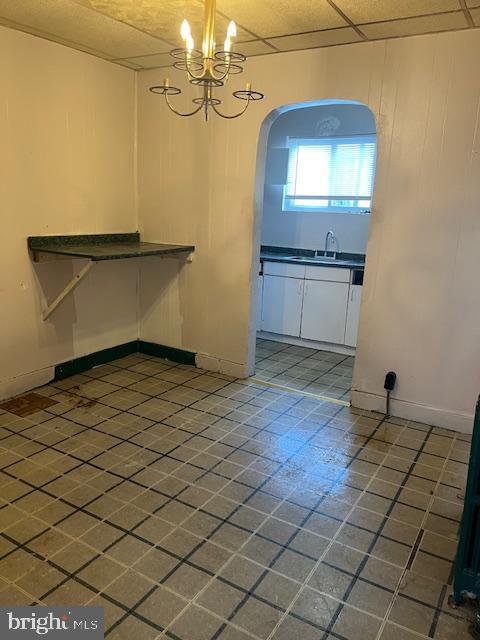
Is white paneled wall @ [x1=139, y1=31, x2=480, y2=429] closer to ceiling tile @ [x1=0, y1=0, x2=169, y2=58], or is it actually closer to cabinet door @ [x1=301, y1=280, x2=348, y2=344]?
ceiling tile @ [x1=0, y1=0, x2=169, y2=58]

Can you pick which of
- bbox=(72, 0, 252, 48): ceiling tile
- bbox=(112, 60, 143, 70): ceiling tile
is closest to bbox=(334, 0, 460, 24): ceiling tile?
bbox=(72, 0, 252, 48): ceiling tile

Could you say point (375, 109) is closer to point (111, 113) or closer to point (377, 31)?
point (377, 31)

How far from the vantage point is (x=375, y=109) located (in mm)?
3064

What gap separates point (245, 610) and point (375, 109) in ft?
9.40

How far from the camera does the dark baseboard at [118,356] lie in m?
3.72

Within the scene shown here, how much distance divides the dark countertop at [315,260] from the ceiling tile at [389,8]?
2158mm

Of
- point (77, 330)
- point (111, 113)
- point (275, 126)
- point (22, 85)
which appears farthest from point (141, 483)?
point (275, 126)

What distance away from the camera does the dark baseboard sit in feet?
12.2

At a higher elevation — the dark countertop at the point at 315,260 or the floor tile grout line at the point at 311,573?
the dark countertop at the point at 315,260

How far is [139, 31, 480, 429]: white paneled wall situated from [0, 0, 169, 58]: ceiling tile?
1.83 feet

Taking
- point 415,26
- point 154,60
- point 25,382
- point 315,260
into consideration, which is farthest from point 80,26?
point 315,260

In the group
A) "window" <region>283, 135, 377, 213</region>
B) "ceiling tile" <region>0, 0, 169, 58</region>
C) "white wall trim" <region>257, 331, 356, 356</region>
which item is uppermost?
"ceiling tile" <region>0, 0, 169, 58</region>

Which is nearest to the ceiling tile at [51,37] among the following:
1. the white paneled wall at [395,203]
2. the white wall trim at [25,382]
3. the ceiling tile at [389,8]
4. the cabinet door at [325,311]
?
the white paneled wall at [395,203]

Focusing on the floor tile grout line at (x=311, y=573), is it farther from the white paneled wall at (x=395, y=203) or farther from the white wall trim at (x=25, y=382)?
the white wall trim at (x=25, y=382)
